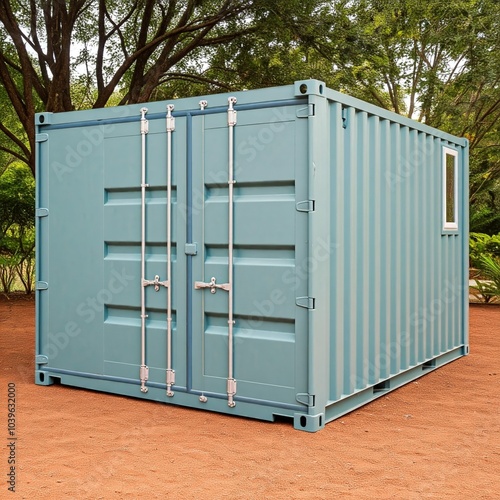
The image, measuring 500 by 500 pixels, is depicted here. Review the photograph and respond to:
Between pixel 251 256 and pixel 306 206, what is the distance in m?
0.68

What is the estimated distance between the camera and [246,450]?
5199mm

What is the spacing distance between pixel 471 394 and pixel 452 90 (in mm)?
10579

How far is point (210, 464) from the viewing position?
16.0 ft

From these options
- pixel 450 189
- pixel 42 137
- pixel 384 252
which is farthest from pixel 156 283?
pixel 450 189

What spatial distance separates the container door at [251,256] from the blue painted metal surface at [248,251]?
0.01m

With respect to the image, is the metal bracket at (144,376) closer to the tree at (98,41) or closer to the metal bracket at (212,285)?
the metal bracket at (212,285)

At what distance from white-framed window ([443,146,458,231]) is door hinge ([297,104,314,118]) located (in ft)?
11.0

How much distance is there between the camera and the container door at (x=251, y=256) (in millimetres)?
5754

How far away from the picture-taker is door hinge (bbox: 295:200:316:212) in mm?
5621

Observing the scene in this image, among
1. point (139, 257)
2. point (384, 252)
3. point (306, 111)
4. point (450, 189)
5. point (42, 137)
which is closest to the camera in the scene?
point (306, 111)

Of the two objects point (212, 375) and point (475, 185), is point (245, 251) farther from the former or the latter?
point (475, 185)

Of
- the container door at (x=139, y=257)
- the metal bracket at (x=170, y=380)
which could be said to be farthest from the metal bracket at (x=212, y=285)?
the metal bracket at (x=170, y=380)

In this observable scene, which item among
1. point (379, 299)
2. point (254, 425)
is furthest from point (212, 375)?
point (379, 299)

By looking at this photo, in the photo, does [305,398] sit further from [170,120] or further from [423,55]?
[423,55]
